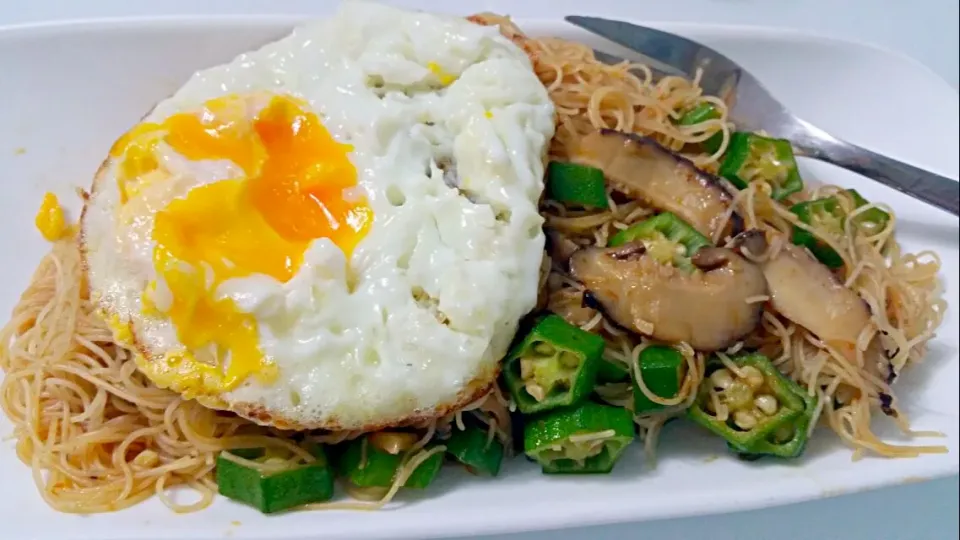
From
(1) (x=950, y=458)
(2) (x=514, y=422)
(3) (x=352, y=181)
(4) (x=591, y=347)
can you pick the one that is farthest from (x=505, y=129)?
(1) (x=950, y=458)

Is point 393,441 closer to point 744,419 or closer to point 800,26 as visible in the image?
point 744,419

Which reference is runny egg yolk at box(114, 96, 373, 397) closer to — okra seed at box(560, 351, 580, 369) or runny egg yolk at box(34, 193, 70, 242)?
runny egg yolk at box(34, 193, 70, 242)

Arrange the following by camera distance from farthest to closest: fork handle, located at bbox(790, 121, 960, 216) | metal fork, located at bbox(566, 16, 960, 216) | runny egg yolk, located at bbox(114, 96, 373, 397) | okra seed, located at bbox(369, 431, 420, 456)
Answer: metal fork, located at bbox(566, 16, 960, 216), fork handle, located at bbox(790, 121, 960, 216), okra seed, located at bbox(369, 431, 420, 456), runny egg yolk, located at bbox(114, 96, 373, 397)

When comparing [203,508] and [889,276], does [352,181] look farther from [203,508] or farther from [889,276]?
[889,276]

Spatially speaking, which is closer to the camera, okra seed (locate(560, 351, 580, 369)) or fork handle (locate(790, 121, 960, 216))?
okra seed (locate(560, 351, 580, 369))

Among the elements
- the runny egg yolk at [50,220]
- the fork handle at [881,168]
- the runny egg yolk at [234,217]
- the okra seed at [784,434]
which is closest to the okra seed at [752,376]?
the okra seed at [784,434]

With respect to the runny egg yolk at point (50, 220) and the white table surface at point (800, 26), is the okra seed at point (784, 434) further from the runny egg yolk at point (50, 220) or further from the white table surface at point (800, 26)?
the runny egg yolk at point (50, 220)

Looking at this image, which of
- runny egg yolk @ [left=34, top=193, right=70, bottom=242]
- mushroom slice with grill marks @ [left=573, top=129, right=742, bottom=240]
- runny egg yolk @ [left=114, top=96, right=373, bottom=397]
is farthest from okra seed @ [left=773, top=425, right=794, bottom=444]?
runny egg yolk @ [left=34, top=193, right=70, bottom=242]
